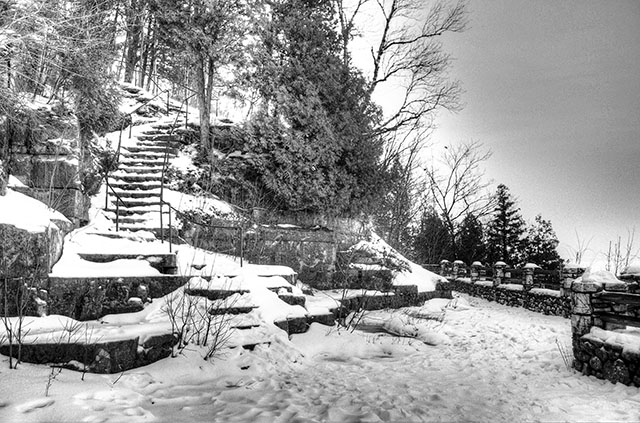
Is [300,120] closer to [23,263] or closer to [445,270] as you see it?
[23,263]

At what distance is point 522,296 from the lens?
13.7m

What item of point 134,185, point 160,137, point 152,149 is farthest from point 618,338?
point 160,137

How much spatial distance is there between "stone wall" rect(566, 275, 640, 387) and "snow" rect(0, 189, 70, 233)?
26.0 feet

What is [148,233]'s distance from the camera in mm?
8359

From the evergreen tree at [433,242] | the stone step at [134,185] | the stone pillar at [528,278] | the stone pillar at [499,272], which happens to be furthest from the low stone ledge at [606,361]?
the evergreen tree at [433,242]

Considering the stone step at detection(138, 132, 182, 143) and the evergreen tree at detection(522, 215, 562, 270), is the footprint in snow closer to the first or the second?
the stone step at detection(138, 132, 182, 143)

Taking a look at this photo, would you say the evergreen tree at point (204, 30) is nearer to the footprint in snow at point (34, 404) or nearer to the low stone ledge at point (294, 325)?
the low stone ledge at point (294, 325)

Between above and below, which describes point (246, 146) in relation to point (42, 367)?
above

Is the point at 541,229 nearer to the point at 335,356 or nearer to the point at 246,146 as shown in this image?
the point at 246,146

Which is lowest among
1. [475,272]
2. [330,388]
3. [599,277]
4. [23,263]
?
[330,388]

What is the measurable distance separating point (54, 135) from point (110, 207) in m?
2.18

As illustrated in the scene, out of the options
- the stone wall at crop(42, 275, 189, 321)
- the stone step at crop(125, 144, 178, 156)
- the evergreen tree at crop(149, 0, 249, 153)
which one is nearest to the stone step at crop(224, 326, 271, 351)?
the stone wall at crop(42, 275, 189, 321)

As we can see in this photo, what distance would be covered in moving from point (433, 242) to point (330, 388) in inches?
939

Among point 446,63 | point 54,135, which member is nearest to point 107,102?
point 54,135
